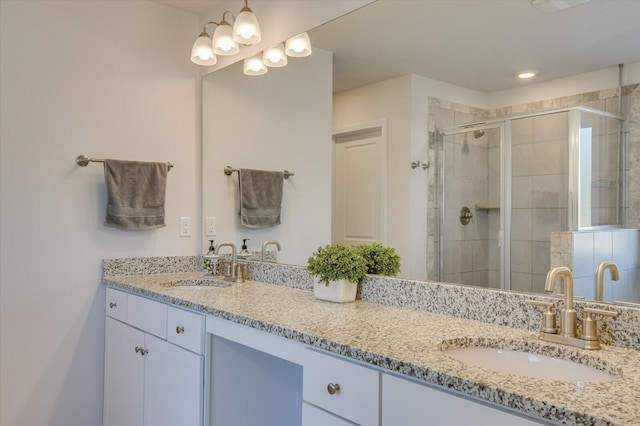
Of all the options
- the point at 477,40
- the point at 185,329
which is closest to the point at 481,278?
the point at 477,40

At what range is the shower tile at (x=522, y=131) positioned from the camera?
1417mm

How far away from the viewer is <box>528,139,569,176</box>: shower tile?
1350mm

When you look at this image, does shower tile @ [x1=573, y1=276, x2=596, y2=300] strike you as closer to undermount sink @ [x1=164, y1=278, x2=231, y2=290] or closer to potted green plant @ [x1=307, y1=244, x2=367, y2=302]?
potted green plant @ [x1=307, y1=244, x2=367, y2=302]

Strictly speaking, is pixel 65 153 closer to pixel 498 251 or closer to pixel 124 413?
pixel 124 413

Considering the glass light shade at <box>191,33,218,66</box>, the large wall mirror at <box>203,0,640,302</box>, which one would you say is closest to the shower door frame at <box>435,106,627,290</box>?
the large wall mirror at <box>203,0,640,302</box>

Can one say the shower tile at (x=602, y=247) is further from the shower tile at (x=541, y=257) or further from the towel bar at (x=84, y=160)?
the towel bar at (x=84, y=160)

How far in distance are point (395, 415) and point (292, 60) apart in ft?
5.58

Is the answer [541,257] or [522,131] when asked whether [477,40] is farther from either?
[541,257]

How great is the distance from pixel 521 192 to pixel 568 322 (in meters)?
0.40

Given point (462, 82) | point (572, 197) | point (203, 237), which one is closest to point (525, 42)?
point (462, 82)

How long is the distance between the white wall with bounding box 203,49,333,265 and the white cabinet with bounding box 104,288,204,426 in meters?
0.62

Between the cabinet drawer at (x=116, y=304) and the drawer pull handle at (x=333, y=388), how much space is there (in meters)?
1.40

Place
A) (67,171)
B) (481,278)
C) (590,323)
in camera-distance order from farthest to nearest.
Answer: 1. (67,171)
2. (481,278)
3. (590,323)

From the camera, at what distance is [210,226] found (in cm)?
271
